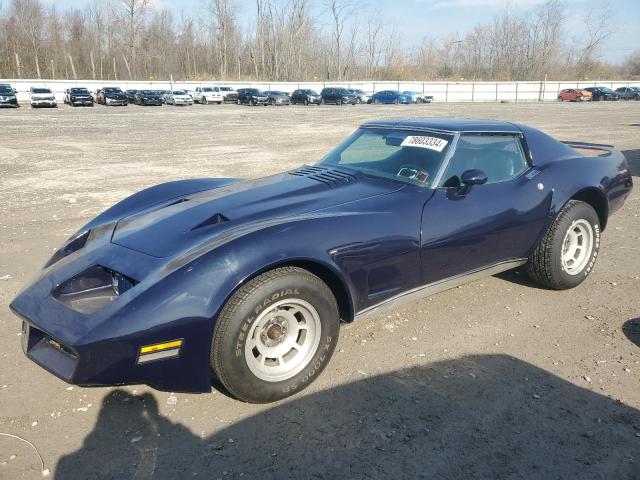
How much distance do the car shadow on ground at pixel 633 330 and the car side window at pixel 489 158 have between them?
4.62 ft

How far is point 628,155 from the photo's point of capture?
38.8 ft

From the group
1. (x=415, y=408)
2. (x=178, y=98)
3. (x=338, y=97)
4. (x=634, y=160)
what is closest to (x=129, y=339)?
(x=415, y=408)

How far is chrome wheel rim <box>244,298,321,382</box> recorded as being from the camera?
105 inches

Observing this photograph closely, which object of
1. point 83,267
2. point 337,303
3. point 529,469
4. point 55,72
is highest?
point 55,72

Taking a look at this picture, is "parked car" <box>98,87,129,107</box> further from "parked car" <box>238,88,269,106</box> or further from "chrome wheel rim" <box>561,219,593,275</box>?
"chrome wheel rim" <box>561,219,593,275</box>

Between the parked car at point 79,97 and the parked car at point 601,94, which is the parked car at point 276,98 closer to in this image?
the parked car at point 79,97

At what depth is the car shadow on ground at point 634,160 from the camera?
31.4ft

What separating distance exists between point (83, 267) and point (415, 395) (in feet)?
6.79

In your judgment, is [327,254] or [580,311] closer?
[327,254]

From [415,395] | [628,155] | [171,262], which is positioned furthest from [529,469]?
[628,155]

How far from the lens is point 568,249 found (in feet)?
14.2

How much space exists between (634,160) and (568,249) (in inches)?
337

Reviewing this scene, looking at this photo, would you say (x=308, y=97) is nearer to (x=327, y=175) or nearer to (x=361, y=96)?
(x=361, y=96)

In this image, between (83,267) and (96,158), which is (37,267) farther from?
(96,158)
